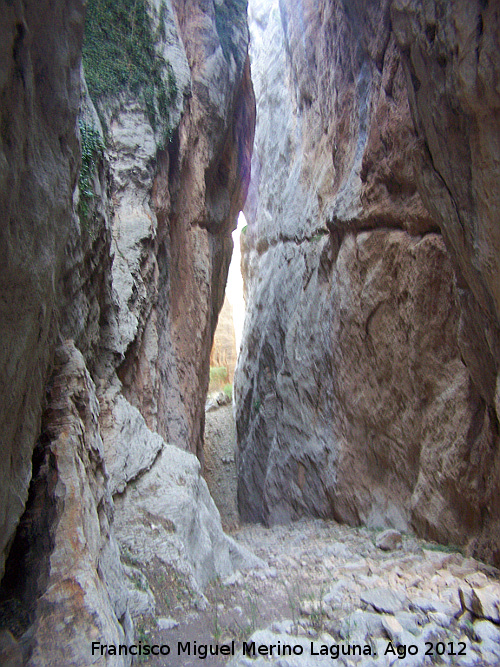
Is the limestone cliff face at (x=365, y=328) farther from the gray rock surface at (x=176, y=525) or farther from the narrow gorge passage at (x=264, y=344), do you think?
the gray rock surface at (x=176, y=525)

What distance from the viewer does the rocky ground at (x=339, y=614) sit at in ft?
9.55

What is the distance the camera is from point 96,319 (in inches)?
207

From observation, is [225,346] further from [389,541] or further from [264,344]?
[389,541]

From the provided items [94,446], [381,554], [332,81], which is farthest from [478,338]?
[332,81]

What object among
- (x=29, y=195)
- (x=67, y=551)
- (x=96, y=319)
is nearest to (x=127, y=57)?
(x=96, y=319)

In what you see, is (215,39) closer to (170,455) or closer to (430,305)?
(430,305)

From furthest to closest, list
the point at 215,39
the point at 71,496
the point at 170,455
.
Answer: the point at 215,39
the point at 170,455
the point at 71,496

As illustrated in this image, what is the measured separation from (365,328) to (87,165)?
5.14 metres

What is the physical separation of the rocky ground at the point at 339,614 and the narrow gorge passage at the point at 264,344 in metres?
0.02

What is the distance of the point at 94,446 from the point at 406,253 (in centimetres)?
509

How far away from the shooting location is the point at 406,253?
6609 millimetres

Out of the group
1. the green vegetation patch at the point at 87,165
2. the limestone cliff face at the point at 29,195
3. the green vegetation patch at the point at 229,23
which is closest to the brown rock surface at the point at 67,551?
the limestone cliff face at the point at 29,195

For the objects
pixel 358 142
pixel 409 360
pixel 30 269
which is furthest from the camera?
pixel 358 142

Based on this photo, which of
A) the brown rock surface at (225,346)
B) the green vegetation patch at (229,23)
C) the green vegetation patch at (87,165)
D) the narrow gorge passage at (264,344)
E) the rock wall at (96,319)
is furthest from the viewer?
the brown rock surface at (225,346)
